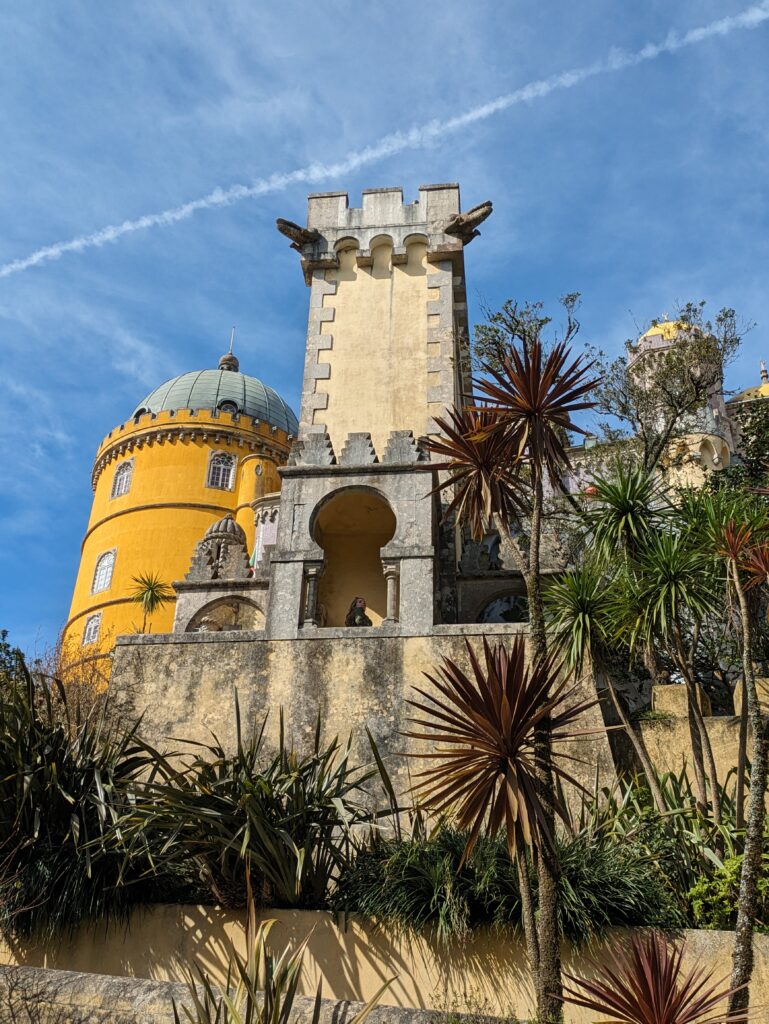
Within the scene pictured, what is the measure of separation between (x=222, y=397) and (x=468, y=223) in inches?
845

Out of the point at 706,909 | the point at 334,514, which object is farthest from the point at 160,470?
the point at 706,909

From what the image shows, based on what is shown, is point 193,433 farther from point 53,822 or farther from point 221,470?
point 53,822

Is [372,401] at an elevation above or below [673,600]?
above

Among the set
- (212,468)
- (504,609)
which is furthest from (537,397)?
(212,468)

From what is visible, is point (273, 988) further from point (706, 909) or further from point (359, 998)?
point (706, 909)

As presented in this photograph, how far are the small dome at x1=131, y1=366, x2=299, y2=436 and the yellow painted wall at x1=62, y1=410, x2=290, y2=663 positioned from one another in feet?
Answer: 4.01

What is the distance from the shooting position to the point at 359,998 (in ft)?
27.5

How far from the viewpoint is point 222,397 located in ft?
123

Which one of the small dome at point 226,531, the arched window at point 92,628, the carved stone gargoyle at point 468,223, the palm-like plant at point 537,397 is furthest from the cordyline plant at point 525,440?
the arched window at point 92,628

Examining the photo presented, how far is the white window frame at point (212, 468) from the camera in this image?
1367 inches

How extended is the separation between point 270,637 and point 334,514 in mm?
3486

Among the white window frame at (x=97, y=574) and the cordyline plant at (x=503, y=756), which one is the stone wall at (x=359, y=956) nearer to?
the cordyline plant at (x=503, y=756)

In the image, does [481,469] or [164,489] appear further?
[164,489]

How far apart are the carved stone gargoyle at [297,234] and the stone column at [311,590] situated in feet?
26.1
